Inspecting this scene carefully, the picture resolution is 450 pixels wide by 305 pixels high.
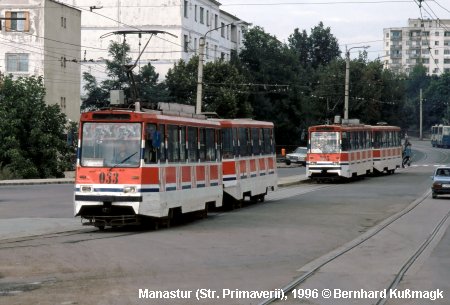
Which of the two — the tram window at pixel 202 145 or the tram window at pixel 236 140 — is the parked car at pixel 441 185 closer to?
the tram window at pixel 236 140

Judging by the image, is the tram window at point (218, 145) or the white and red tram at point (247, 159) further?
the white and red tram at point (247, 159)

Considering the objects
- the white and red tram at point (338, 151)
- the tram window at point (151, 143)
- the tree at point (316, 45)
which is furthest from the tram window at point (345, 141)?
the tree at point (316, 45)

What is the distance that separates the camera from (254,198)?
3434cm

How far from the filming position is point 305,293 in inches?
492

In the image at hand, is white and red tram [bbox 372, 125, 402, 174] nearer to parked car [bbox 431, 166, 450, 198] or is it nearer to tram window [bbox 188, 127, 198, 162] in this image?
parked car [bbox 431, 166, 450, 198]

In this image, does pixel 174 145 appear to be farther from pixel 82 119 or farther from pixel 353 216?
pixel 353 216

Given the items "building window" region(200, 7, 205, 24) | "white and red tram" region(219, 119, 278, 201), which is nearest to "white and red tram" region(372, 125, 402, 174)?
"white and red tram" region(219, 119, 278, 201)

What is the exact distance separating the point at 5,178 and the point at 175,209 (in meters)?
29.1

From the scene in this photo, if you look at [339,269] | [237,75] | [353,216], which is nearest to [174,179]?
[353,216]

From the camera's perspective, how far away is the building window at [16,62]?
241 feet

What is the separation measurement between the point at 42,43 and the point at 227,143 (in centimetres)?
4534

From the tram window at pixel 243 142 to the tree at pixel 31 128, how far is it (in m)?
24.0

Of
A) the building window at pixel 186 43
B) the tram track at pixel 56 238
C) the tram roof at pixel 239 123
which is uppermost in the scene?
the building window at pixel 186 43

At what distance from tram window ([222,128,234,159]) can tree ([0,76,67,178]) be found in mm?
25236
